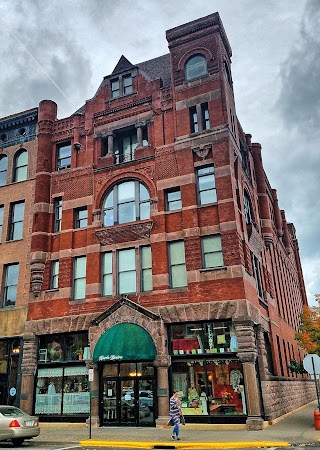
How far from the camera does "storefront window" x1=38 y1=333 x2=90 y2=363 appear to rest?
24328mm

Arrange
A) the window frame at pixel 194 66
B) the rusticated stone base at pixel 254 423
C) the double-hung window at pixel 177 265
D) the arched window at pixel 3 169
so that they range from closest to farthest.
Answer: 1. the rusticated stone base at pixel 254 423
2. the double-hung window at pixel 177 265
3. the window frame at pixel 194 66
4. the arched window at pixel 3 169

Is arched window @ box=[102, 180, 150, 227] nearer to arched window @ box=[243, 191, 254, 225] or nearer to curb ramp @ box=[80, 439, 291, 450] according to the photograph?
arched window @ box=[243, 191, 254, 225]

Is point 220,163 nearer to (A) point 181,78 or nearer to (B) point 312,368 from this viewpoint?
(A) point 181,78

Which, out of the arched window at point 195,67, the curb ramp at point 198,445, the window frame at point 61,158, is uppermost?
the arched window at point 195,67

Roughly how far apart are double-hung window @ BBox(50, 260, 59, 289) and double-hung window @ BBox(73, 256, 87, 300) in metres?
1.25

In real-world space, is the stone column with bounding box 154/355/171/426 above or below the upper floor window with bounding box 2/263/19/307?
below

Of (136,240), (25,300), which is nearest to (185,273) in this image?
(136,240)

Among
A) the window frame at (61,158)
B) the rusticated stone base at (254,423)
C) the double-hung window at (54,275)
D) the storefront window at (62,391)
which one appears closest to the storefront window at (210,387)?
the rusticated stone base at (254,423)

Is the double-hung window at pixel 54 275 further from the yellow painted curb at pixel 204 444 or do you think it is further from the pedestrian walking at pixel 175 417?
the yellow painted curb at pixel 204 444

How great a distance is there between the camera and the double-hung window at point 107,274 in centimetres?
2485

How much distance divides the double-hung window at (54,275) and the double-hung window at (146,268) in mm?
5885

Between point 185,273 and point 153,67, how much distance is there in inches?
676

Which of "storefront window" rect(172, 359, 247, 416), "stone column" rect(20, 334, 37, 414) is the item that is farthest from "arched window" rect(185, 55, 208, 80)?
"stone column" rect(20, 334, 37, 414)

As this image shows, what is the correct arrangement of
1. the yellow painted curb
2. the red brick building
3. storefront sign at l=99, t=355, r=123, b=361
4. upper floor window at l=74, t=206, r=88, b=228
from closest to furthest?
the yellow painted curb → the red brick building → storefront sign at l=99, t=355, r=123, b=361 → upper floor window at l=74, t=206, r=88, b=228
